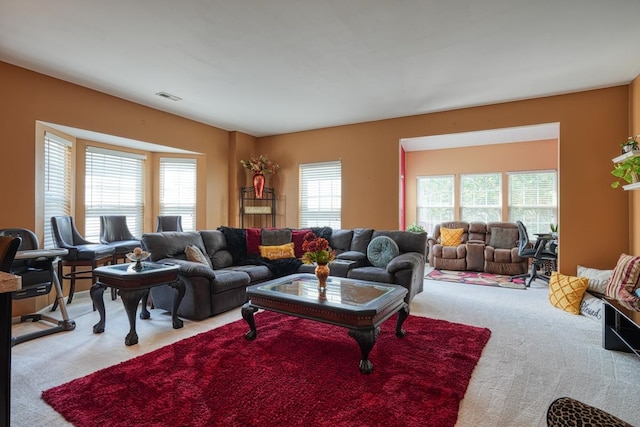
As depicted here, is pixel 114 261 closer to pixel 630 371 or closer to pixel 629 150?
pixel 630 371

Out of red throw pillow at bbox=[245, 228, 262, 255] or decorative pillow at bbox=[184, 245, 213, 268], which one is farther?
red throw pillow at bbox=[245, 228, 262, 255]

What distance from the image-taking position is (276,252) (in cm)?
480

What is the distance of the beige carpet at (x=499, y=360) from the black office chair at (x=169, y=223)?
1.48 meters

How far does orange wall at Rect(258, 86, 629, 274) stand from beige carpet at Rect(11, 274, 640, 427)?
1119 millimetres

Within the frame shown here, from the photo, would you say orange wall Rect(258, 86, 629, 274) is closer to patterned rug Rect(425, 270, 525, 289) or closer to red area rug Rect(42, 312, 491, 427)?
patterned rug Rect(425, 270, 525, 289)

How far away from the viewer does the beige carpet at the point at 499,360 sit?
197cm

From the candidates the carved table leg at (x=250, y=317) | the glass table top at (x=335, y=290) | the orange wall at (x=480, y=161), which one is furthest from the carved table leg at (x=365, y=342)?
the orange wall at (x=480, y=161)

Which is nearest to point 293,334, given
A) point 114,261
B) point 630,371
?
point 630,371

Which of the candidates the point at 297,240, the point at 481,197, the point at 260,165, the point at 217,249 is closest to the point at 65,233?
the point at 217,249

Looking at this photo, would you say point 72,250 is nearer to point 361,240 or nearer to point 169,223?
point 169,223

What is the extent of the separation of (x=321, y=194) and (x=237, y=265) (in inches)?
95.3

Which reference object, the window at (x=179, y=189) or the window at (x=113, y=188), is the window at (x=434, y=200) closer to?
the window at (x=179, y=189)

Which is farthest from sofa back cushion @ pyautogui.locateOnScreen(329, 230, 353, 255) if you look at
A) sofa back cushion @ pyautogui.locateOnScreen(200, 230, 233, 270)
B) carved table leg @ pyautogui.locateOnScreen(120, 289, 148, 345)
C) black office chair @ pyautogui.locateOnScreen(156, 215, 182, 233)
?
carved table leg @ pyautogui.locateOnScreen(120, 289, 148, 345)

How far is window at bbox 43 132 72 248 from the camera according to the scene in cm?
409
